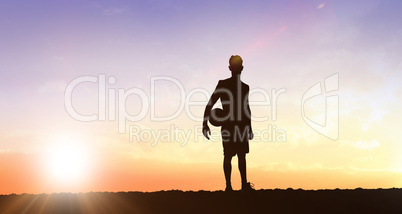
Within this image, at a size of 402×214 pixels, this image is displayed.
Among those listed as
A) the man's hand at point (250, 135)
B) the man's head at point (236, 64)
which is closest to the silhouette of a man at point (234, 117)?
the man's head at point (236, 64)

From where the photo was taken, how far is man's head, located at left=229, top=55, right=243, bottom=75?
514 inches

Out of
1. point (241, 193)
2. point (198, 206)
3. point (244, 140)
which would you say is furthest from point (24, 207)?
point (244, 140)

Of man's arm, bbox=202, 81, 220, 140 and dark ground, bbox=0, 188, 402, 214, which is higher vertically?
man's arm, bbox=202, 81, 220, 140

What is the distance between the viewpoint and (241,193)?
12.0 meters

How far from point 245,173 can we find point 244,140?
87cm

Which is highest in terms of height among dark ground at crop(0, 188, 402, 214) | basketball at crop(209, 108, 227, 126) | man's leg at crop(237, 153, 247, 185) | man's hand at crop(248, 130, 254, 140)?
basketball at crop(209, 108, 227, 126)

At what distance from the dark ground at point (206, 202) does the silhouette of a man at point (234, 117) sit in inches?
41.0

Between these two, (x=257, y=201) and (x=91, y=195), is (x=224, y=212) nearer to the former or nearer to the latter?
(x=257, y=201)

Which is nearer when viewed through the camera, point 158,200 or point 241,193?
point 158,200

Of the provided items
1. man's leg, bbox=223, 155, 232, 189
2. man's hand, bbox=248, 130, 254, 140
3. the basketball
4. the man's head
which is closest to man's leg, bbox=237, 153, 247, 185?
man's leg, bbox=223, 155, 232, 189

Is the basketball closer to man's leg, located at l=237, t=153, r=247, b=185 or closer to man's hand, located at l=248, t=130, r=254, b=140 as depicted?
man's hand, located at l=248, t=130, r=254, b=140

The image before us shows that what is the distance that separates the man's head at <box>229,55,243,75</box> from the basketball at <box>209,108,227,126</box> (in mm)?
1094

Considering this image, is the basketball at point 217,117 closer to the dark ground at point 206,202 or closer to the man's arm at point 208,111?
the man's arm at point 208,111

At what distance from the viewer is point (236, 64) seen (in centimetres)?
1305
